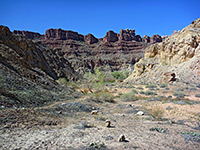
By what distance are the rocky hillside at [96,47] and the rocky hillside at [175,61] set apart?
37.3 metres

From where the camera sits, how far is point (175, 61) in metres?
31.7

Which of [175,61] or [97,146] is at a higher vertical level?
[175,61]

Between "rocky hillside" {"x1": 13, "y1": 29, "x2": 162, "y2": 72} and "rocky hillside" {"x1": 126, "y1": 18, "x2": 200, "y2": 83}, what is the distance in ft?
122

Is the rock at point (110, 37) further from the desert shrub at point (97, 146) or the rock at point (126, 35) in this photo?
the desert shrub at point (97, 146)

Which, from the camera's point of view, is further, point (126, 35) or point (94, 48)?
point (126, 35)

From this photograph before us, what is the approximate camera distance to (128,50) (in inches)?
4035

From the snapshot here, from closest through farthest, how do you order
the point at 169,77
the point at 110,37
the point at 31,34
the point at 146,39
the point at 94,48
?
the point at 169,77 < the point at 94,48 < the point at 31,34 < the point at 110,37 < the point at 146,39

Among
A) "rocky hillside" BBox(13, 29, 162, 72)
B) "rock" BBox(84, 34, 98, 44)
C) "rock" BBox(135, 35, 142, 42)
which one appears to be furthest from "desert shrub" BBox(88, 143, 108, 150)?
"rock" BBox(135, 35, 142, 42)

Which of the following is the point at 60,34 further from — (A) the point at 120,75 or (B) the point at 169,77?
(B) the point at 169,77

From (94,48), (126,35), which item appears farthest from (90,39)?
(126,35)

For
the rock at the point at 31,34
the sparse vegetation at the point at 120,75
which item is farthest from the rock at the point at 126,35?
the rock at the point at 31,34

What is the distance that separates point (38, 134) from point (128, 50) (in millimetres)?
103577

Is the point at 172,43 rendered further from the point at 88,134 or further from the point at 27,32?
the point at 27,32

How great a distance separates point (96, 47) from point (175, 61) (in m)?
72.6
